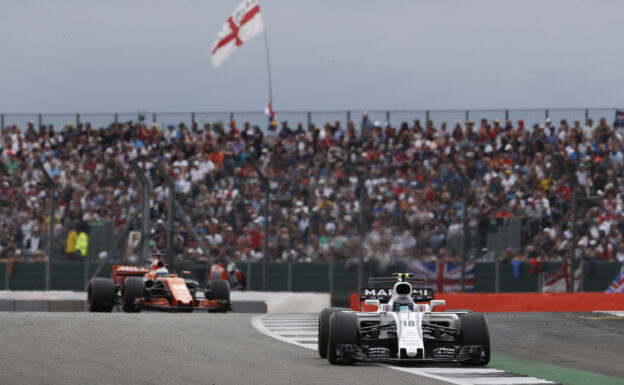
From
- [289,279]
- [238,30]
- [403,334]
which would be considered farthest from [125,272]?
[238,30]

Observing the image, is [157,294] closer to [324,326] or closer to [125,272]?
→ [125,272]

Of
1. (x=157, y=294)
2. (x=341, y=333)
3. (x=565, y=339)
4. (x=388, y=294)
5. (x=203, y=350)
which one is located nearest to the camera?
(x=341, y=333)

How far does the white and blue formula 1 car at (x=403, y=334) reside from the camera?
1136cm

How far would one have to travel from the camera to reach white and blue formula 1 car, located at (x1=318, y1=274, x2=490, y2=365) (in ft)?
37.3

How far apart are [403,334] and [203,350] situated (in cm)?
252

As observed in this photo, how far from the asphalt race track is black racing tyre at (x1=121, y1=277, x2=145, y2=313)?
1591 mm

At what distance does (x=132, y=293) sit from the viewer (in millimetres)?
21234

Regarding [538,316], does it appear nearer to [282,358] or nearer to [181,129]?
[282,358]

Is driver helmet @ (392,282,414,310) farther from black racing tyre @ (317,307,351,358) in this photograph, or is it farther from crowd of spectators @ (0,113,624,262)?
crowd of spectators @ (0,113,624,262)

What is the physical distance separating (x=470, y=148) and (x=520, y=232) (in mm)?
6572

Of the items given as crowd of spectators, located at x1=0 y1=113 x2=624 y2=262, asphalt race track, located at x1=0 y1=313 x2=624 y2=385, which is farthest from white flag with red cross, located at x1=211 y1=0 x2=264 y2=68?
asphalt race track, located at x1=0 y1=313 x2=624 y2=385

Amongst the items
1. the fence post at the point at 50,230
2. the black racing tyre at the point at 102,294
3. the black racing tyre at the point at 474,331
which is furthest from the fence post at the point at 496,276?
the black racing tyre at the point at 474,331

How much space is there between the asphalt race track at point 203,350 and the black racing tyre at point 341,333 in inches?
7.0

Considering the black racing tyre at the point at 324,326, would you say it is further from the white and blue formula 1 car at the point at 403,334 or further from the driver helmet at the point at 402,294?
the driver helmet at the point at 402,294
